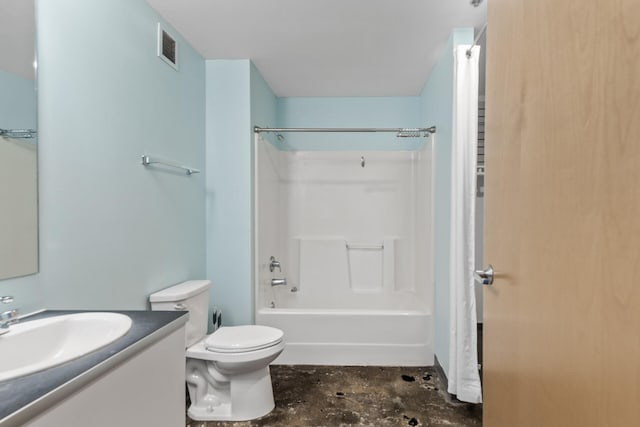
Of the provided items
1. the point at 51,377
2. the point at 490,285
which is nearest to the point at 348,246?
the point at 490,285

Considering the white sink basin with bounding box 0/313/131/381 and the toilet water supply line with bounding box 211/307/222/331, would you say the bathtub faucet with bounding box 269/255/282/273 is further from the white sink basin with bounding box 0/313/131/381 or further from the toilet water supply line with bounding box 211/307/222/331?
the white sink basin with bounding box 0/313/131/381

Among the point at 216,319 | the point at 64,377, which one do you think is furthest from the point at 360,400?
the point at 64,377

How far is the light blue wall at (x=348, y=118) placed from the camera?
3350mm

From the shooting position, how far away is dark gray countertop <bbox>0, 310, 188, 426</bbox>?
0.62m

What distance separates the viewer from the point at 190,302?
2.00 meters

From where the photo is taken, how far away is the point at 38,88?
123 centimetres

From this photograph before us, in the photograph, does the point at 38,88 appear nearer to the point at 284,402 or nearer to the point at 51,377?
the point at 51,377

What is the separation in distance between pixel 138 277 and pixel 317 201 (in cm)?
199

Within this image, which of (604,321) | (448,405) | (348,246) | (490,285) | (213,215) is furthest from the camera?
(348,246)

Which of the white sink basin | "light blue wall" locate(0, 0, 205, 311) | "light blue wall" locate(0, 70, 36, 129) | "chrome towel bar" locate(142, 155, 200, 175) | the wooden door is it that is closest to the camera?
the wooden door

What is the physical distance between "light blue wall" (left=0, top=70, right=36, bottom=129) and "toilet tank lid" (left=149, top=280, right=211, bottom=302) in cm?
99

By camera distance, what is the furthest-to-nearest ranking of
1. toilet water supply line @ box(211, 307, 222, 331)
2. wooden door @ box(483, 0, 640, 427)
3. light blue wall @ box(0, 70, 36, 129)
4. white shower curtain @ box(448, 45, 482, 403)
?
toilet water supply line @ box(211, 307, 222, 331), white shower curtain @ box(448, 45, 482, 403), light blue wall @ box(0, 70, 36, 129), wooden door @ box(483, 0, 640, 427)

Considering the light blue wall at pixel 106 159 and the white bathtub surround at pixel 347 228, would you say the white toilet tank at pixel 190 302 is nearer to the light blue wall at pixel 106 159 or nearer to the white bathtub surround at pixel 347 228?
the light blue wall at pixel 106 159

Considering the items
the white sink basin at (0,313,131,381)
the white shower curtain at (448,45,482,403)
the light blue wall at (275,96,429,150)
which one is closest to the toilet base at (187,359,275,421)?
the white sink basin at (0,313,131,381)
